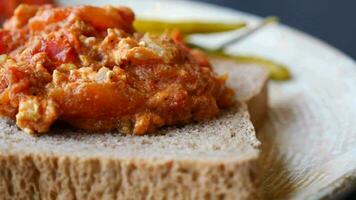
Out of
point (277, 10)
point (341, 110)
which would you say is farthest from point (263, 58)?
point (277, 10)

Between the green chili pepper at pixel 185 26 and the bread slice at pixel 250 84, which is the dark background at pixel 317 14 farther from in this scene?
the bread slice at pixel 250 84

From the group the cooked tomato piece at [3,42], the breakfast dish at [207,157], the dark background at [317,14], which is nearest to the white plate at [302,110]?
the breakfast dish at [207,157]

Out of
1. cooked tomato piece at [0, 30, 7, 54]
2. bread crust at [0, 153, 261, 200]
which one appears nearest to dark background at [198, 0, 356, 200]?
cooked tomato piece at [0, 30, 7, 54]

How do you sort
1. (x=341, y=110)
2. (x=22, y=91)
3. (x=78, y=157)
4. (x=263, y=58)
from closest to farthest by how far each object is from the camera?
(x=78, y=157) → (x=22, y=91) → (x=341, y=110) → (x=263, y=58)

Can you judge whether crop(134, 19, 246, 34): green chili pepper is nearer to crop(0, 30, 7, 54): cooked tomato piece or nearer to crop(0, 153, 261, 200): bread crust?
crop(0, 30, 7, 54): cooked tomato piece

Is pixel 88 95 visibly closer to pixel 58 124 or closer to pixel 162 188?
pixel 58 124

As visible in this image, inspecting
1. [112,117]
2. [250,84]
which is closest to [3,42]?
[112,117]
